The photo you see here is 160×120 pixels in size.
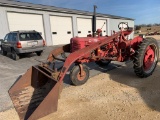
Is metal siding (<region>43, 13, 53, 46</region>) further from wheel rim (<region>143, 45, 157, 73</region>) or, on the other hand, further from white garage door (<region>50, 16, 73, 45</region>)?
wheel rim (<region>143, 45, 157, 73</region>)

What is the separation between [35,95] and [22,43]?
5806 millimetres

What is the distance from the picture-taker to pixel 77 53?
430 centimetres

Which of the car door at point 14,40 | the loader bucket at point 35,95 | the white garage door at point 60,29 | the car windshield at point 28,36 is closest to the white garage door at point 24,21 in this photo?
the white garage door at point 60,29

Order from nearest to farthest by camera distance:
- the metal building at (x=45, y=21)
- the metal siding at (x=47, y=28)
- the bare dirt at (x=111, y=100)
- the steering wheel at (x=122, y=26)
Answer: the bare dirt at (x=111, y=100)
the steering wheel at (x=122, y=26)
the metal building at (x=45, y=21)
the metal siding at (x=47, y=28)

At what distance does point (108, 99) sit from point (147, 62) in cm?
242

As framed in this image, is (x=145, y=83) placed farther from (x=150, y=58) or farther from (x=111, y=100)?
(x=111, y=100)

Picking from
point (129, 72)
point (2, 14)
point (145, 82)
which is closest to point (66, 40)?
point (2, 14)

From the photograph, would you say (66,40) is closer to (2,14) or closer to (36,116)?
(2,14)

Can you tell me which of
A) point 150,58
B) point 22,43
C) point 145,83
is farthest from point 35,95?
point 22,43

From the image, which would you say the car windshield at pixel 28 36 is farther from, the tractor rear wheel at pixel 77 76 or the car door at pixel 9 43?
the tractor rear wheel at pixel 77 76

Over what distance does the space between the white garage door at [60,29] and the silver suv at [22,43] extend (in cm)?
602

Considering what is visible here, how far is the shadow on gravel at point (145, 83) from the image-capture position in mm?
3821

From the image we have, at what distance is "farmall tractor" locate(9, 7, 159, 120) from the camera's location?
350cm

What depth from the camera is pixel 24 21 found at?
538 inches
